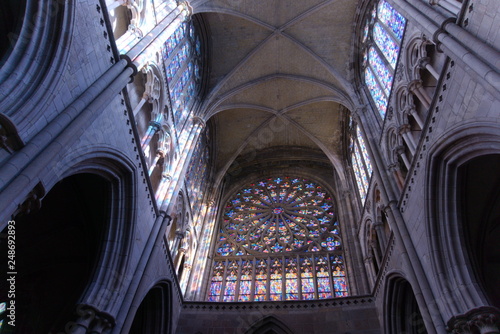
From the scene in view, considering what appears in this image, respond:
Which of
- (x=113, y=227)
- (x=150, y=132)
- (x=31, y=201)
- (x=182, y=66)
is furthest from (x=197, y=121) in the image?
(x=31, y=201)

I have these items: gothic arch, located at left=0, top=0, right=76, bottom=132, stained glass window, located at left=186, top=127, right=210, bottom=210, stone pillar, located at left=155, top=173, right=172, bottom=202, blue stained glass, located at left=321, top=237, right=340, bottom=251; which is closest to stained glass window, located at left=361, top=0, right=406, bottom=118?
blue stained glass, located at left=321, top=237, right=340, bottom=251

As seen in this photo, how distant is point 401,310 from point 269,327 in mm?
3233

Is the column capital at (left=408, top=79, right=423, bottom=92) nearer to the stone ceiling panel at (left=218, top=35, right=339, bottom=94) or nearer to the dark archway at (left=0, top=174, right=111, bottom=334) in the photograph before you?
the stone ceiling panel at (left=218, top=35, right=339, bottom=94)

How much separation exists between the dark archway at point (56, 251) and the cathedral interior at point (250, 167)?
0.04 m

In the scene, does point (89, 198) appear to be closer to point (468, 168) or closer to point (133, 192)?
point (133, 192)

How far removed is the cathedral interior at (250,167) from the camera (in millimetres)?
5508

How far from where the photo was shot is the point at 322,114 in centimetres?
1648

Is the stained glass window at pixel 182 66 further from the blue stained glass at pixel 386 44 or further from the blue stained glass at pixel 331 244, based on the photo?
the blue stained glass at pixel 331 244

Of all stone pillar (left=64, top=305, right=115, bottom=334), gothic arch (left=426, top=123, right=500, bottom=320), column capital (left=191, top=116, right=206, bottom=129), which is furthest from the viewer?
column capital (left=191, top=116, right=206, bottom=129)

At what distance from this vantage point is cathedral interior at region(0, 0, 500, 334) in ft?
18.1

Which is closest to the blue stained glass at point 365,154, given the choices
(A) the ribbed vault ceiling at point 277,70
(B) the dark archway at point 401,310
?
(A) the ribbed vault ceiling at point 277,70

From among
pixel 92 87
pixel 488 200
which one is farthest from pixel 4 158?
pixel 488 200

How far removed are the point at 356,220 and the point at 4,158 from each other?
11458mm

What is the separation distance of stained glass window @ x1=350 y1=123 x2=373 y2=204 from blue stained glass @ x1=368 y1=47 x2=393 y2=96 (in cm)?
204
